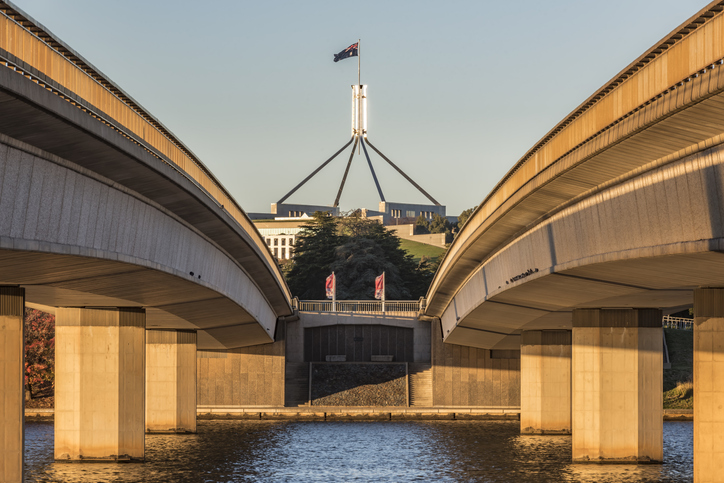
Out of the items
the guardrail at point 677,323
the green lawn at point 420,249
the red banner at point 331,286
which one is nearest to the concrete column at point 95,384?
the red banner at point 331,286

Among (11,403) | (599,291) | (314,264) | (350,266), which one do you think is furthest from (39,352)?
(350,266)

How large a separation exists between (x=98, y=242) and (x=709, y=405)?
16.2m

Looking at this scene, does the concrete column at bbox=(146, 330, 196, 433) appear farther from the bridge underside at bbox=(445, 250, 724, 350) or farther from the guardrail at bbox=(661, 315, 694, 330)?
the guardrail at bbox=(661, 315, 694, 330)

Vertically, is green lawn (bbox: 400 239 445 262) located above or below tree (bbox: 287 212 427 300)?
above

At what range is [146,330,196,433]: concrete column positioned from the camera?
160 ft

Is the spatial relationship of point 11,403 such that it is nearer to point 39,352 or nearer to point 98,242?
point 98,242

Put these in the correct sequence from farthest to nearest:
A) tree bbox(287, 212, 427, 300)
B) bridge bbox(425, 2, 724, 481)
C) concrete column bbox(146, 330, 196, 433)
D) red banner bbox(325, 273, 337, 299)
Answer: tree bbox(287, 212, 427, 300) → red banner bbox(325, 273, 337, 299) → concrete column bbox(146, 330, 196, 433) → bridge bbox(425, 2, 724, 481)

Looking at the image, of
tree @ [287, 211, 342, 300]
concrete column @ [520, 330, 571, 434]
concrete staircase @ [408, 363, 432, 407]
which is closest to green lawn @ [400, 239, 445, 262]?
tree @ [287, 211, 342, 300]

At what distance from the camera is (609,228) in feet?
70.6

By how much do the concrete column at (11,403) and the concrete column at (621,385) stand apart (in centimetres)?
1965

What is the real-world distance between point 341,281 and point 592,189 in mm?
77063

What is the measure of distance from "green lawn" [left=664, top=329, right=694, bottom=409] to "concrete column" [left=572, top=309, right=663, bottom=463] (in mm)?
25447

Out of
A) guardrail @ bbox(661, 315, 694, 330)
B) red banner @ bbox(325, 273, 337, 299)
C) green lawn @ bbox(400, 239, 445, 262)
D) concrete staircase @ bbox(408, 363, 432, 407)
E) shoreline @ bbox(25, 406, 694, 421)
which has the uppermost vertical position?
green lawn @ bbox(400, 239, 445, 262)

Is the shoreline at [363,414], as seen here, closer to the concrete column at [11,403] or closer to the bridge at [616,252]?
the bridge at [616,252]
